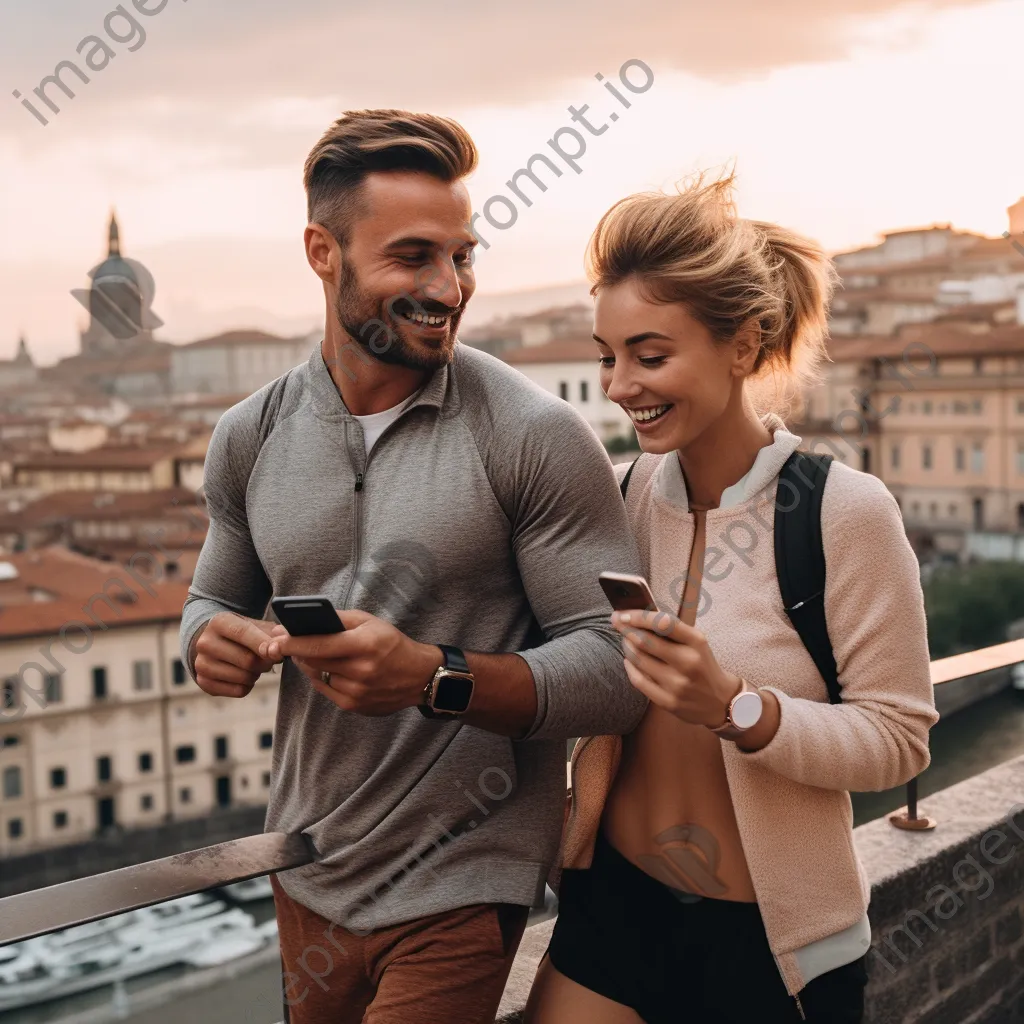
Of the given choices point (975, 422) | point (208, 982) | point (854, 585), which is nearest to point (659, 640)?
point (854, 585)

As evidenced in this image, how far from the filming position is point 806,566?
3.47ft

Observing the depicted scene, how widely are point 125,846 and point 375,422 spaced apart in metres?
34.6

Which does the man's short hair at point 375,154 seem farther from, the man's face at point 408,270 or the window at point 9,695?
the window at point 9,695

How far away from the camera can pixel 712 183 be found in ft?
3.75

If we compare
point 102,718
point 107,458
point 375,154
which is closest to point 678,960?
point 375,154

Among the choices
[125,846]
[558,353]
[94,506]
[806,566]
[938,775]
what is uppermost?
[558,353]

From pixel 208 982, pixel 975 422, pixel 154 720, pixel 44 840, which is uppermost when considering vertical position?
pixel 975 422

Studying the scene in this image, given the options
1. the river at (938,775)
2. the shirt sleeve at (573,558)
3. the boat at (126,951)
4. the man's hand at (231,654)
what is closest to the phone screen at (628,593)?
the shirt sleeve at (573,558)

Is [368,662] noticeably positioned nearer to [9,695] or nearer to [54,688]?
[9,695]

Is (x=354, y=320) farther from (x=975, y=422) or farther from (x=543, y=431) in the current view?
(x=975, y=422)

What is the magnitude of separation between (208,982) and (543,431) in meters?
33.2

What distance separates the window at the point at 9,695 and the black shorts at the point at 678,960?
108 ft

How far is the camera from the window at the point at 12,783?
32719mm

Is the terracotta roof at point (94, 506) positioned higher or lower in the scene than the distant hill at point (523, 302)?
lower
